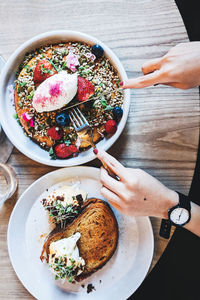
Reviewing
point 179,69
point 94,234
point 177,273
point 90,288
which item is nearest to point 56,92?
Answer: point 179,69

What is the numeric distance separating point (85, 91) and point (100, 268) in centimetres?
74

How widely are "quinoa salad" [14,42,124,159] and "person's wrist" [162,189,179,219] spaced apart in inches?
13.2

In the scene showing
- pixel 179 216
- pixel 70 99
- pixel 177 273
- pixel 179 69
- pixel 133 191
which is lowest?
pixel 177 273

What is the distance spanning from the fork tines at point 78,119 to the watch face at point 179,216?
19.2 inches

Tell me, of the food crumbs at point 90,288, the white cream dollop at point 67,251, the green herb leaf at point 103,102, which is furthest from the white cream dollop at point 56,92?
the food crumbs at point 90,288

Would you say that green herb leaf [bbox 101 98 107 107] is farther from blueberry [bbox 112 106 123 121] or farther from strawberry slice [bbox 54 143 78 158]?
strawberry slice [bbox 54 143 78 158]

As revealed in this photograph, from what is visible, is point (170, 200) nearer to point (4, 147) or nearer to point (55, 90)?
point (55, 90)

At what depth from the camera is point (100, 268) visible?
1291 millimetres

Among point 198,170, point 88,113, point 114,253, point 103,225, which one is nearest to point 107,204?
point 103,225

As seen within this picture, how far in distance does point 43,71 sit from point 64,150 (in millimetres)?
328

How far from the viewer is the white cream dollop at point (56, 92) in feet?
3.86

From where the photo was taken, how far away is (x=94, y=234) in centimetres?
129

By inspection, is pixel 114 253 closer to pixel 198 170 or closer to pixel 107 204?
pixel 107 204

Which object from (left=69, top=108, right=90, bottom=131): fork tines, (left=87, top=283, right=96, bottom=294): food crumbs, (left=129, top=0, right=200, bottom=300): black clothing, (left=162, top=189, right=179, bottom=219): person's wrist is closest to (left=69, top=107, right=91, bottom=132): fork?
(left=69, top=108, right=90, bottom=131): fork tines
